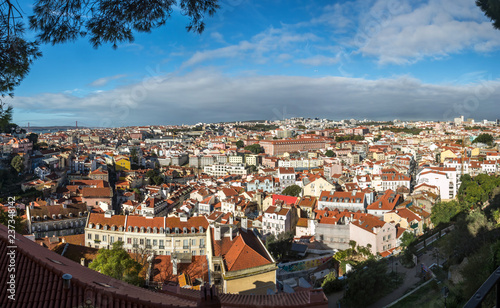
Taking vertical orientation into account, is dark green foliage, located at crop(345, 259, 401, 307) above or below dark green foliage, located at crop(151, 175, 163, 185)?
above

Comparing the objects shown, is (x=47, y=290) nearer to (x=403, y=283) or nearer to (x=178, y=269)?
(x=178, y=269)

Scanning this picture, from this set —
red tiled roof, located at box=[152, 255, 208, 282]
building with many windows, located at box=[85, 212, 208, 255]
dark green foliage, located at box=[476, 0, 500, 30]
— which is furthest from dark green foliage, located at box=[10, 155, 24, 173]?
dark green foliage, located at box=[476, 0, 500, 30]

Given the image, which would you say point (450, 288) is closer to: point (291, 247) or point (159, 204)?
point (291, 247)

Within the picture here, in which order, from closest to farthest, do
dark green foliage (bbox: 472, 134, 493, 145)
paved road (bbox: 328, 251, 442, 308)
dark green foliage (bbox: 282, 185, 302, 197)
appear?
1. paved road (bbox: 328, 251, 442, 308)
2. dark green foliage (bbox: 282, 185, 302, 197)
3. dark green foliage (bbox: 472, 134, 493, 145)

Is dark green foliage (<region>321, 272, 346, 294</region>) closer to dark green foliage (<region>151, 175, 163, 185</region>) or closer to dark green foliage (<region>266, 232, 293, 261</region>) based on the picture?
dark green foliage (<region>266, 232, 293, 261</region>)

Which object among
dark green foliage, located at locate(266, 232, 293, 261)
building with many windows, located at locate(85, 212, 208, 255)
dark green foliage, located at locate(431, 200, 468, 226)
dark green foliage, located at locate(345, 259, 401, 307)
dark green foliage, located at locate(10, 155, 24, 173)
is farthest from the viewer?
dark green foliage, located at locate(10, 155, 24, 173)

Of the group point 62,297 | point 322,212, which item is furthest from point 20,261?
point 322,212
